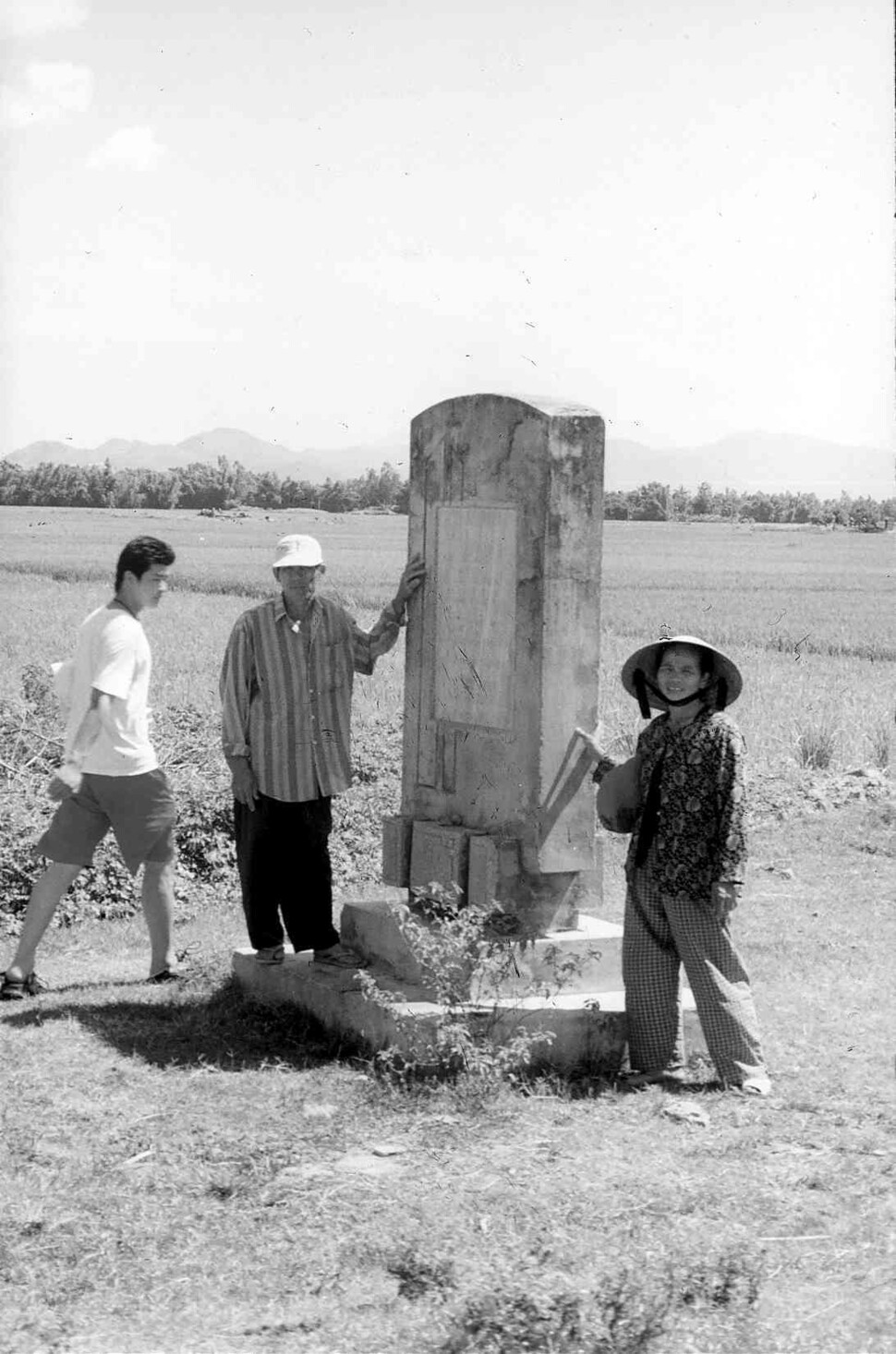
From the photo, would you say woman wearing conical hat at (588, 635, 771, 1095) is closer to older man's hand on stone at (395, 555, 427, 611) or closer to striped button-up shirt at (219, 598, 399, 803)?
older man's hand on stone at (395, 555, 427, 611)

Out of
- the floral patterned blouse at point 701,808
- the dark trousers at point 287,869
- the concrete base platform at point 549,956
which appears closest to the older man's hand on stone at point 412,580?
the dark trousers at point 287,869

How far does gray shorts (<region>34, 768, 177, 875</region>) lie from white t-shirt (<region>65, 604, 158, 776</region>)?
66mm

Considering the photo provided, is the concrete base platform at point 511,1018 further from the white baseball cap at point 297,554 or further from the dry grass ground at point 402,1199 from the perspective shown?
the white baseball cap at point 297,554

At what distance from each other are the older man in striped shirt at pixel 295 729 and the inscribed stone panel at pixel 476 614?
203mm

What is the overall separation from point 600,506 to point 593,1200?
9.07 feet

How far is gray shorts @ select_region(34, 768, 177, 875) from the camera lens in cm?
745

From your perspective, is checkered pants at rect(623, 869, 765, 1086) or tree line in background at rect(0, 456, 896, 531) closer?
checkered pants at rect(623, 869, 765, 1086)

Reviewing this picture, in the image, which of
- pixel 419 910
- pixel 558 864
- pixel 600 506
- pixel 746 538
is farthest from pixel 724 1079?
pixel 746 538

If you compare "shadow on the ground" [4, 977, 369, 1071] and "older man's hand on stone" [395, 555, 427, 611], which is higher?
"older man's hand on stone" [395, 555, 427, 611]

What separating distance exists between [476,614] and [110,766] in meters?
1.69

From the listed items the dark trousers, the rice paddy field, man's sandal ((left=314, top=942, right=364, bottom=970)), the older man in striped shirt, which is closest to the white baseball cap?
the older man in striped shirt

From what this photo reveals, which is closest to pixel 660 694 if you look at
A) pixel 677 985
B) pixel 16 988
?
pixel 677 985

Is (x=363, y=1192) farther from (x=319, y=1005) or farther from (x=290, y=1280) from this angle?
(x=319, y=1005)

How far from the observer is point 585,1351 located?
4148mm
